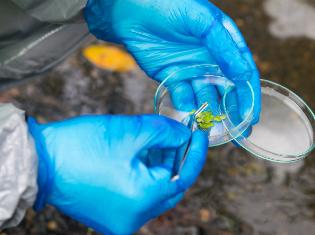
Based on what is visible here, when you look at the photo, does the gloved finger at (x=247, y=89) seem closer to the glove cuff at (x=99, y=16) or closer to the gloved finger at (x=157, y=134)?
the gloved finger at (x=157, y=134)

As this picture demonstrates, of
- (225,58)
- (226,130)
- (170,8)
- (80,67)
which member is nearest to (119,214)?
(226,130)

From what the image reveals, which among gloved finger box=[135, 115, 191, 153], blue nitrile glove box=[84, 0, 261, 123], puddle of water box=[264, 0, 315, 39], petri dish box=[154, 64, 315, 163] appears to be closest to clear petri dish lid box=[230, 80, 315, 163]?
petri dish box=[154, 64, 315, 163]

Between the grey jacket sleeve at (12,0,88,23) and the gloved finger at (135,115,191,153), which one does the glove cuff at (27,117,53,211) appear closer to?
the gloved finger at (135,115,191,153)

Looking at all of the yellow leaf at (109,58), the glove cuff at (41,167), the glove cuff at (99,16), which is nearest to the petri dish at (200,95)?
the glove cuff at (99,16)

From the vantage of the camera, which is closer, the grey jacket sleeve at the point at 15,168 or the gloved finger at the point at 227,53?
the grey jacket sleeve at the point at 15,168

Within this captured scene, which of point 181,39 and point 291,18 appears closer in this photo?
point 181,39

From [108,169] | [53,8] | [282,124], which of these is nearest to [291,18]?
[282,124]

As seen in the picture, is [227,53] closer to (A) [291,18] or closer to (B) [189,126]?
(B) [189,126]
